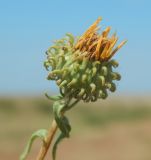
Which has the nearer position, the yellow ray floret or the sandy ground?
the yellow ray floret

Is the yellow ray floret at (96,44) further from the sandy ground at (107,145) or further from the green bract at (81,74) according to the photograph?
the sandy ground at (107,145)

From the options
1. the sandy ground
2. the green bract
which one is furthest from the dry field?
the green bract

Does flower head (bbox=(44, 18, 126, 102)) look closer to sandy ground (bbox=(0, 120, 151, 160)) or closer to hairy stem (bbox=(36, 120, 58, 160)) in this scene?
hairy stem (bbox=(36, 120, 58, 160))

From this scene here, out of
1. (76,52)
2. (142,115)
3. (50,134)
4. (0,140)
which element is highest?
(142,115)

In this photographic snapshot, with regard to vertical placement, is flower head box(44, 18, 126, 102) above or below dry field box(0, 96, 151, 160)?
below

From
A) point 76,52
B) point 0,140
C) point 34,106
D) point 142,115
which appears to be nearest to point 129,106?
point 142,115

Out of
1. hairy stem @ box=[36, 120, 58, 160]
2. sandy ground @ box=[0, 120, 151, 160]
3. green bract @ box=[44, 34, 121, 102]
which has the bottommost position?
hairy stem @ box=[36, 120, 58, 160]

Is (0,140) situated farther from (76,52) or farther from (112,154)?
(76,52)
